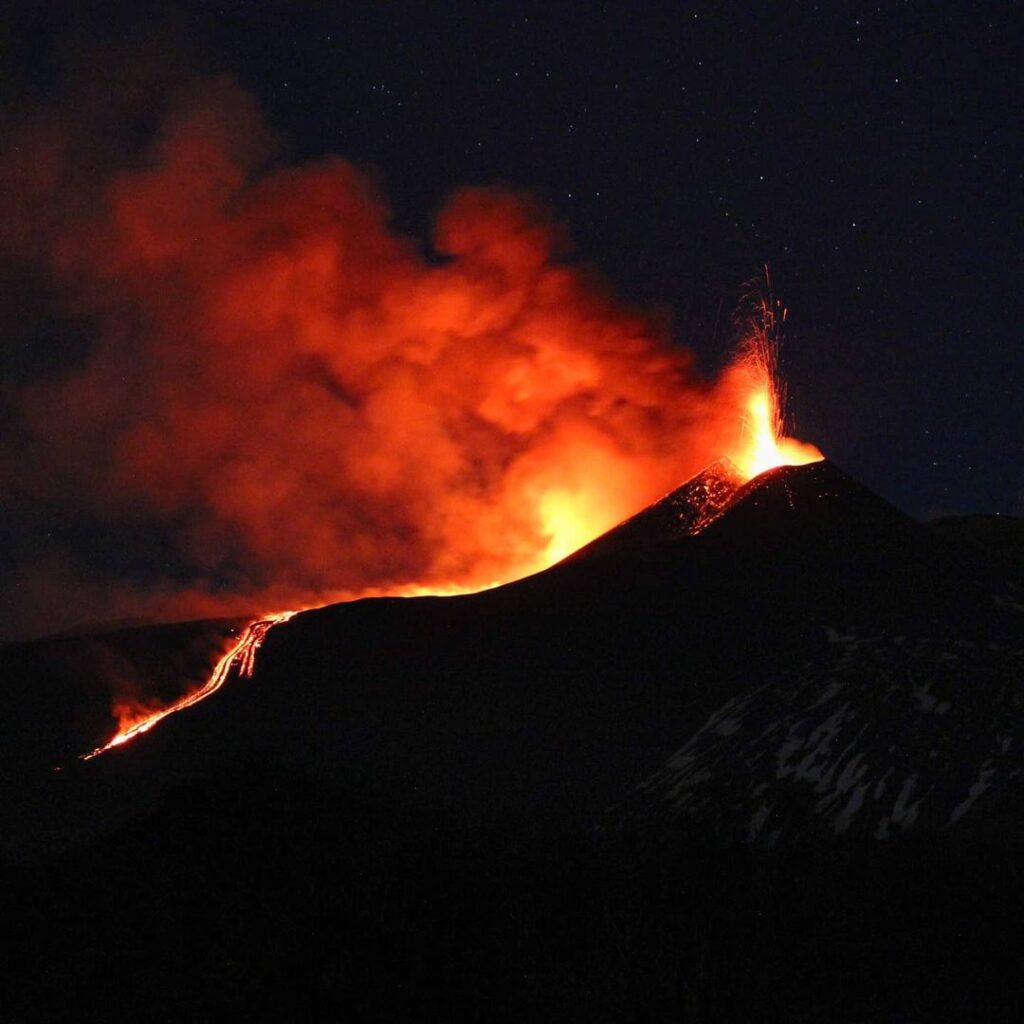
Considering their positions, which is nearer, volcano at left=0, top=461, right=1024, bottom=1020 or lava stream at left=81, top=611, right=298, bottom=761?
volcano at left=0, top=461, right=1024, bottom=1020

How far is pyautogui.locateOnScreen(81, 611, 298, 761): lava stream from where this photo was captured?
8750 cm

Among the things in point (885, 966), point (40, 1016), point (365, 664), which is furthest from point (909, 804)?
point (365, 664)

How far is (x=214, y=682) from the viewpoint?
309 feet

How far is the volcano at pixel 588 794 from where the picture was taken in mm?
17203

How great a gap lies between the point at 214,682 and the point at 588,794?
4646 centimetres

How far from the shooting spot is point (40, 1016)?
17484mm

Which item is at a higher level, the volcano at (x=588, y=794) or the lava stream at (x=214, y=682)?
the lava stream at (x=214, y=682)

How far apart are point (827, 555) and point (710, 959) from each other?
67.1 m

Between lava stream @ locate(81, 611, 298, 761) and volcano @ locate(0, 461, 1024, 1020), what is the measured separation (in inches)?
79.1

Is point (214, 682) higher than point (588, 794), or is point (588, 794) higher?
point (214, 682)

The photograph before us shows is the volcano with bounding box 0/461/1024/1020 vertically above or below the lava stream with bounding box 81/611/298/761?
below

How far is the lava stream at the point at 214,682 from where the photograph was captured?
87500mm

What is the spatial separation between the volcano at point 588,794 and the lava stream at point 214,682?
2.01m

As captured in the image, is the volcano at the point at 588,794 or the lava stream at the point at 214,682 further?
the lava stream at the point at 214,682
